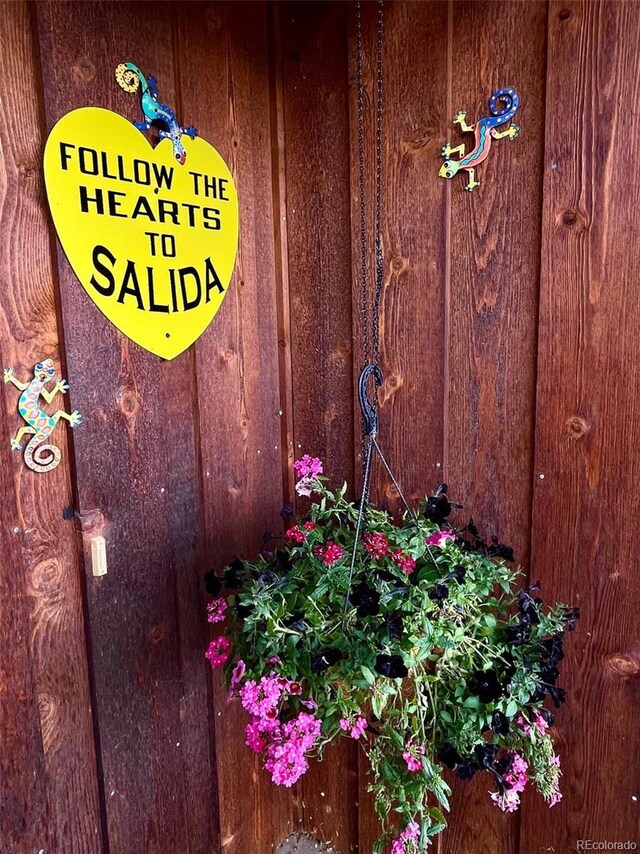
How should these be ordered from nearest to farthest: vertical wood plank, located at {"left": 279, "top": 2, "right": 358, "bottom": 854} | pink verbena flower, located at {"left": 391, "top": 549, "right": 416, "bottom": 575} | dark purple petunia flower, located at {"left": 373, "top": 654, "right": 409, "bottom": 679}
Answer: dark purple petunia flower, located at {"left": 373, "top": 654, "right": 409, "bottom": 679} → pink verbena flower, located at {"left": 391, "top": 549, "right": 416, "bottom": 575} → vertical wood plank, located at {"left": 279, "top": 2, "right": 358, "bottom": 854}

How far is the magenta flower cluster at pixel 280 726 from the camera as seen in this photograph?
77 cm

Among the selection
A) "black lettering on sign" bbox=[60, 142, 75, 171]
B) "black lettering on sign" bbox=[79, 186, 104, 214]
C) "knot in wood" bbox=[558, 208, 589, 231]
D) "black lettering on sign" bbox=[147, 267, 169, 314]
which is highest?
"black lettering on sign" bbox=[60, 142, 75, 171]

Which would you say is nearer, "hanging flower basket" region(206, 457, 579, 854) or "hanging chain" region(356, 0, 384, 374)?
"hanging flower basket" region(206, 457, 579, 854)

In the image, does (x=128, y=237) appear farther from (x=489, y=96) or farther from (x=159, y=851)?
(x=159, y=851)

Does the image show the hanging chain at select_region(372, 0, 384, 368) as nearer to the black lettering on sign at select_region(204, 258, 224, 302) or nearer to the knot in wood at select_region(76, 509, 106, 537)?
the black lettering on sign at select_region(204, 258, 224, 302)

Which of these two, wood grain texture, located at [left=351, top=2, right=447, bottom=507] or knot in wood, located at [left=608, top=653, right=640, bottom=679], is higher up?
wood grain texture, located at [left=351, top=2, right=447, bottom=507]

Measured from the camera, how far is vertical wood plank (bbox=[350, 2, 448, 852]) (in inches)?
39.9

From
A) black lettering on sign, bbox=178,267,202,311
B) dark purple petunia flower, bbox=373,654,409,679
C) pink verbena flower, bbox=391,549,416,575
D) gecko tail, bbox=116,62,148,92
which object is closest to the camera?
dark purple petunia flower, bbox=373,654,409,679

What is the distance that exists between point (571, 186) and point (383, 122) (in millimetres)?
381

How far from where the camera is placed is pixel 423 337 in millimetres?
1072

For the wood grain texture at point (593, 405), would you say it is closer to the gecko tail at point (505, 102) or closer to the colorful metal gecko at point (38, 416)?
the gecko tail at point (505, 102)

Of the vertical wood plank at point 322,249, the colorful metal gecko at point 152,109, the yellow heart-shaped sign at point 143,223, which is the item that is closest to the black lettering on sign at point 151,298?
the yellow heart-shaped sign at point 143,223

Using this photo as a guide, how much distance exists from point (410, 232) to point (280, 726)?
2.87 feet

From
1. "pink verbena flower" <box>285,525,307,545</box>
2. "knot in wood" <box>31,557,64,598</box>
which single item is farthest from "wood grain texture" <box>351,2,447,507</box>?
"knot in wood" <box>31,557,64,598</box>
